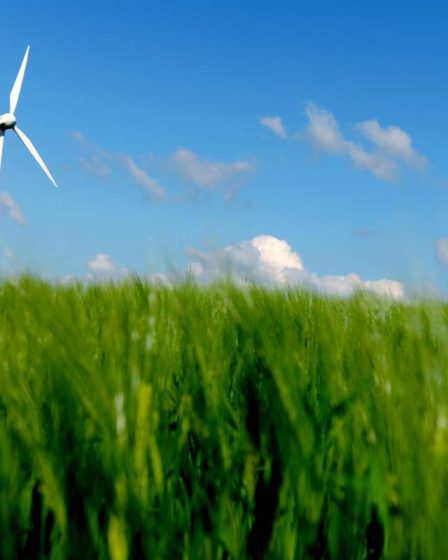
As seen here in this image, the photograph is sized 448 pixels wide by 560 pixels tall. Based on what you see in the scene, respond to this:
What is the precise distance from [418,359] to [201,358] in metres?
0.49

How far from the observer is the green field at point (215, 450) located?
50.4 inches

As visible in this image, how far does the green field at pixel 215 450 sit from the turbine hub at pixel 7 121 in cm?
1204

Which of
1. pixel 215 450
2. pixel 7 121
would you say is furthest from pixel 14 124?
pixel 215 450

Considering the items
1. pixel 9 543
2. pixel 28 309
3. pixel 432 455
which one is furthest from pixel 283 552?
pixel 28 309

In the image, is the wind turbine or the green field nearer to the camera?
the green field

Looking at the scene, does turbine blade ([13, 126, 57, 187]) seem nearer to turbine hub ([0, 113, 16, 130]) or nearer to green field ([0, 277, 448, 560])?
turbine hub ([0, 113, 16, 130])

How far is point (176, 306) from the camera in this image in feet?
6.59

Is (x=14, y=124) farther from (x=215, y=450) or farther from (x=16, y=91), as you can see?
(x=215, y=450)

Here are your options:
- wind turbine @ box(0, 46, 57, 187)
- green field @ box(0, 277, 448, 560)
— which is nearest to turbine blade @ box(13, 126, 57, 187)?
wind turbine @ box(0, 46, 57, 187)

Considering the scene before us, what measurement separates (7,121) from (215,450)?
12500 mm

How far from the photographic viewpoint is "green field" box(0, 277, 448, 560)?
50.4 inches

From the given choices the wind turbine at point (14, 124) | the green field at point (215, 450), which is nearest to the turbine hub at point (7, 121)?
the wind turbine at point (14, 124)

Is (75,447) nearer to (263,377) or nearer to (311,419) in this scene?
(311,419)

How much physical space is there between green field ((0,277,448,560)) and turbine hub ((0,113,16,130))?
12.0 metres
